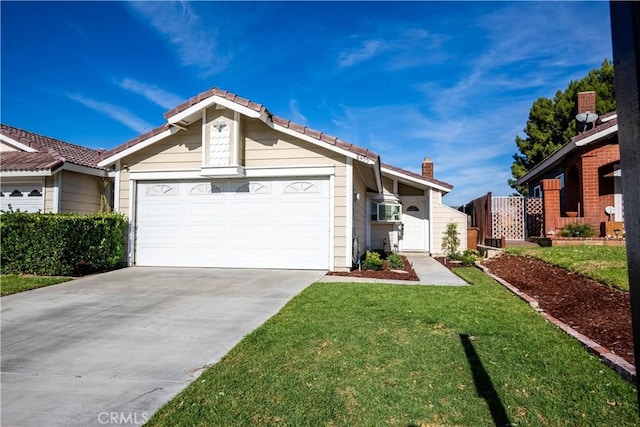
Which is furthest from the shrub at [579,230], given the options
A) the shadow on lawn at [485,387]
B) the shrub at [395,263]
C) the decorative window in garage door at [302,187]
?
the shadow on lawn at [485,387]

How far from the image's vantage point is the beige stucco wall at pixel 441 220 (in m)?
15.2

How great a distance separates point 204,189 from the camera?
1061 cm

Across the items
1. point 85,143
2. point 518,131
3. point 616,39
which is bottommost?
point 616,39

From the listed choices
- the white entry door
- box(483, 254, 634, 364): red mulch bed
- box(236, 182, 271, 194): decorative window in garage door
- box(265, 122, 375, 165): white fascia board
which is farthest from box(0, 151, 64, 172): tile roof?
box(483, 254, 634, 364): red mulch bed

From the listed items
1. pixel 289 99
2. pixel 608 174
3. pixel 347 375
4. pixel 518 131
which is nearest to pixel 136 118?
pixel 289 99

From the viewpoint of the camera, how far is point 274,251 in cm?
1027

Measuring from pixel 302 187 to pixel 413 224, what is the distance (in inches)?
292

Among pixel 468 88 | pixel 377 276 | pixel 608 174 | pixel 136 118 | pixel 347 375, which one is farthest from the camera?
pixel 136 118

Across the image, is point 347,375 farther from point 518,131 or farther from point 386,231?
point 518,131

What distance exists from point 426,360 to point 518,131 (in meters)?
32.1

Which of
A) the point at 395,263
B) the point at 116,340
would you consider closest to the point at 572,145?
the point at 395,263

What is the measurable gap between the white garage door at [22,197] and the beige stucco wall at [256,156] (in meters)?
2.98

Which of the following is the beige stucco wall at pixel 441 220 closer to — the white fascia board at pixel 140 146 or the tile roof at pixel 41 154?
the white fascia board at pixel 140 146

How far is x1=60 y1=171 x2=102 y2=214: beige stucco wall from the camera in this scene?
11.7 m
